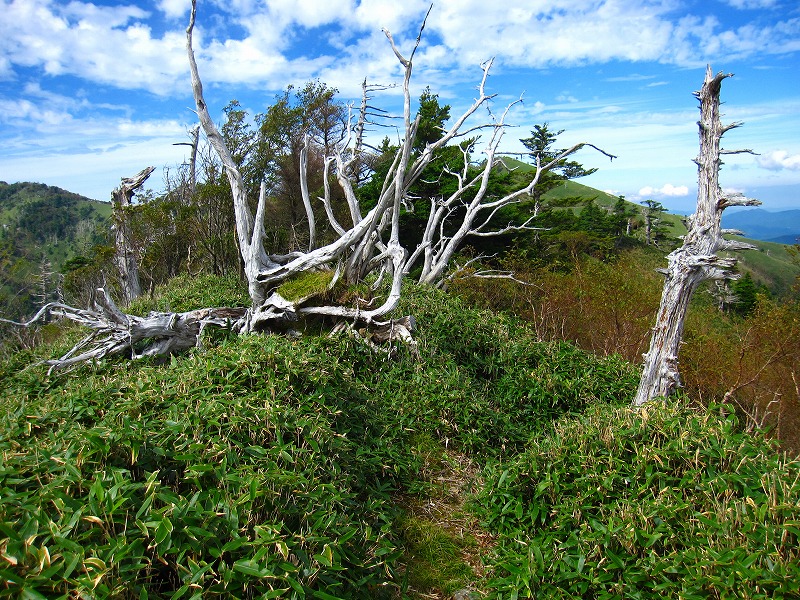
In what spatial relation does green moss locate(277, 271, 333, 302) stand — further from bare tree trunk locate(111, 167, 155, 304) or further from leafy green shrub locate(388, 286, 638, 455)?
bare tree trunk locate(111, 167, 155, 304)

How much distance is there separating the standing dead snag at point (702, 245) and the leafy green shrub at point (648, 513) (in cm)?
176

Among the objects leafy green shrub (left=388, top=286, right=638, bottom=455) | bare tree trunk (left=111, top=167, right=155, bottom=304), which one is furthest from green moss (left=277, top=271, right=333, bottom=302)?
bare tree trunk (left=111, top=167, right=155, bottom=304)

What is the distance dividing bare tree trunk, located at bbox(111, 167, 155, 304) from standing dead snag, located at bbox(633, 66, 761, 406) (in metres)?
12.1

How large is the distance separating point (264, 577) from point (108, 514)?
0.78m

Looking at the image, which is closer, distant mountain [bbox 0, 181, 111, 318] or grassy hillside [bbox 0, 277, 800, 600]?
grassy hillside [bbox 0, 277, 800, 600]

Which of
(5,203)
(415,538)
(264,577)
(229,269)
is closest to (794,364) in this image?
(415,538)

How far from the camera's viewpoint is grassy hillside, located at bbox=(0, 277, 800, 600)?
7.60 ft

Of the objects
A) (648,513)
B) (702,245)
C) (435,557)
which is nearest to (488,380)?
(702,245)

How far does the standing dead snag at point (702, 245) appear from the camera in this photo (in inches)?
232

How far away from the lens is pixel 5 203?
242 ft

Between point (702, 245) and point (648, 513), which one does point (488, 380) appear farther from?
point (648, 513)

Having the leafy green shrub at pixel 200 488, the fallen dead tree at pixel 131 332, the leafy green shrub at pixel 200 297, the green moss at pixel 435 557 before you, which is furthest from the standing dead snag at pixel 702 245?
the leafy green shrub at pixel 200 297

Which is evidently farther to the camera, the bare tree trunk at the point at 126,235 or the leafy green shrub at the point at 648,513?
the bare tree trunk at the point at 126,235

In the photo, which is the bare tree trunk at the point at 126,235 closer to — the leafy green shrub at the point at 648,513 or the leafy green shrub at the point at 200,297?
the leafy green shrub at the point at 200,297
